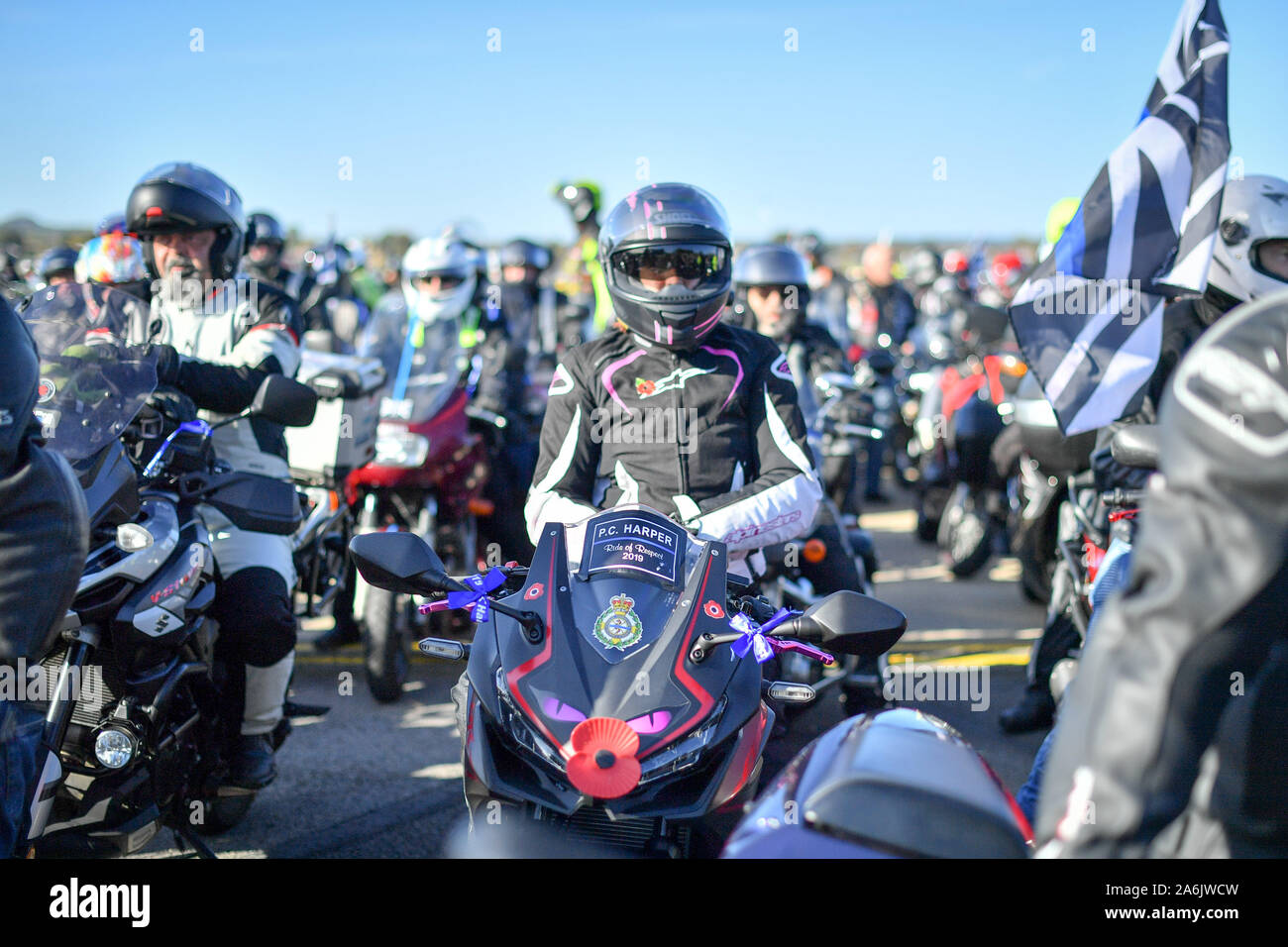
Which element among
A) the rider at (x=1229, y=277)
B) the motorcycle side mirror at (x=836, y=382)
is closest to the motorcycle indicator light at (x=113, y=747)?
the rider at (x=1229, y=277)

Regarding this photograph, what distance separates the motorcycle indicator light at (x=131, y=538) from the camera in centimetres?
321

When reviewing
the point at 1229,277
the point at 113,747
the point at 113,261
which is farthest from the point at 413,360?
the point at 1229,277

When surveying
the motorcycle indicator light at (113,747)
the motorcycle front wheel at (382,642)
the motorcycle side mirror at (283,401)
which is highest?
the motorcycle side mirror at (283,401)

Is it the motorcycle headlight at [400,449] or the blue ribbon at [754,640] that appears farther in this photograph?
the motorcycle headlight at [400,449]

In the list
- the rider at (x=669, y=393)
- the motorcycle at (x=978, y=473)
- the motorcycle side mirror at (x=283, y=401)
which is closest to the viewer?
the motorcycle side mirror at (x=283, y=401)

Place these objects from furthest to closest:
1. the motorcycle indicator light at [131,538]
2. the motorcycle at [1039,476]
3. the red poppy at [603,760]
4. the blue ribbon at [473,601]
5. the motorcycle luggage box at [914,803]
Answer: the motorcycle at [1039,476] → the motorcycle indicator light at [131,538] → the blue ribbon at [473,601] → the red poppy at [603,760] → the motorcycle luggage box at [914,803]

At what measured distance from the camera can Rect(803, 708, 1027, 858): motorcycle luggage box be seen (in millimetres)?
1675

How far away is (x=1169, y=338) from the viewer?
4.48 meters

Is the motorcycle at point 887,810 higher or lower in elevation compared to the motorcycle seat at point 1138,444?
lower

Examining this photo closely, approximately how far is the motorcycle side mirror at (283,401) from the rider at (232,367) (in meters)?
0.42

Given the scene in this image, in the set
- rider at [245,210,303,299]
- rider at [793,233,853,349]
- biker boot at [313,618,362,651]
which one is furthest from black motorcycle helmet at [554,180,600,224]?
biker boot at [313,618,362,651]

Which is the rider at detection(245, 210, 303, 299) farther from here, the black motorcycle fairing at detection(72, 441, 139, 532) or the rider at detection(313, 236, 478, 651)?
the black motorcycle fairing at detection(72, 441, 139, 532)

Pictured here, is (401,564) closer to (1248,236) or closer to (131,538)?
(131,538)

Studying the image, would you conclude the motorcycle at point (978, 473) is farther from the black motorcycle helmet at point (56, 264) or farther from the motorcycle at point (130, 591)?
the black motorcycle helmet at point (56, 264)
